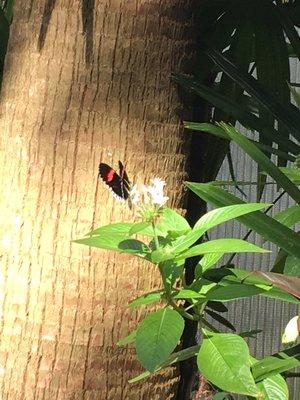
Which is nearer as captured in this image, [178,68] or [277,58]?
[178,68]

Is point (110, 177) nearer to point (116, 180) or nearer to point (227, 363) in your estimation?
point (116, 180)

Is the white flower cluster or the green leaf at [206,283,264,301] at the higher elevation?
the white flower cluster

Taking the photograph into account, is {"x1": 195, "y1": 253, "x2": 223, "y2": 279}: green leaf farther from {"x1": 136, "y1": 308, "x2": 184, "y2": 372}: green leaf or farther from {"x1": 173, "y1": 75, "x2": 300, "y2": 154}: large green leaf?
{"x1": 173, "y1": 75, "x2": 300, "y2": 154}: large green leaf

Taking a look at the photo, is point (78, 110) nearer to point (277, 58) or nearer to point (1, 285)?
point (1, 285)

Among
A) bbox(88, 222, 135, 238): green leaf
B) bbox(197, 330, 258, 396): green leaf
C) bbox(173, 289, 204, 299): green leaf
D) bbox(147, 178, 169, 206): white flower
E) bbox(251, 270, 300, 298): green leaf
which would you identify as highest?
bbox(147, 178, 169, 206): white flower

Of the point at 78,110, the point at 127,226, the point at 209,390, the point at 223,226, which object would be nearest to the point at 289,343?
the point at 209,390

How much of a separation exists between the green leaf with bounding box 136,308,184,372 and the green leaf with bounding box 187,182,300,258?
139 mm

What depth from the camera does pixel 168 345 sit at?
595 millimetres

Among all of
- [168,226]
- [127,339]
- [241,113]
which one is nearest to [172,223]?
[168,226]

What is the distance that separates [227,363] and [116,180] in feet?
0.74

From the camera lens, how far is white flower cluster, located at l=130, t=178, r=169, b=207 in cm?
66

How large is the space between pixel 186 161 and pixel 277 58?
0.27 m

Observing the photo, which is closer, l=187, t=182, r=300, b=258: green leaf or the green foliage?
the green foliage

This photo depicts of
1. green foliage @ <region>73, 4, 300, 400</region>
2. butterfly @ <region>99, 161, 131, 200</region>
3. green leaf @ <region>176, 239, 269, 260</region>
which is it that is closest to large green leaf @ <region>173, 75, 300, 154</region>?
green foliage @ <region>73, 4, 300, 400</region>
